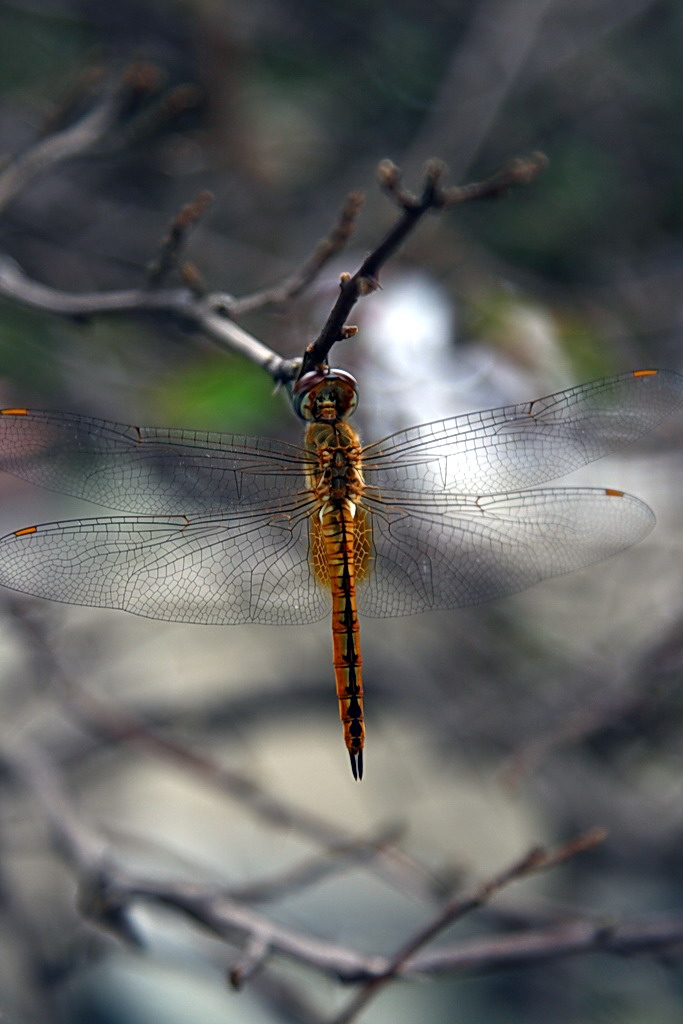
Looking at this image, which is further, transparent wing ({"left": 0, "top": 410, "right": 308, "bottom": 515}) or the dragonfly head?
transparent wing ({"left": 0, "top": 410, "right": 308, "bottom": 515})

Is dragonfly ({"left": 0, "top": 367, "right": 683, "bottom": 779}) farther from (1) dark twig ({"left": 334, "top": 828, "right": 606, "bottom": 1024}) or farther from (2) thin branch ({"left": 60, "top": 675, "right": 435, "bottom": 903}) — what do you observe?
(2) thin branch ({"left": 60, "top": 675, "right": 435, "bottom": 903})

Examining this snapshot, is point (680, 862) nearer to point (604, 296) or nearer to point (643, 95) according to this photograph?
point (604, 296)

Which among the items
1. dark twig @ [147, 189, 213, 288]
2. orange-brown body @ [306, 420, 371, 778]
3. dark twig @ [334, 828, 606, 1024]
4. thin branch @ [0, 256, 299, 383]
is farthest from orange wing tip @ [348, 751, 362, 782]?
dark twig @ [147, 189, 213, 288]

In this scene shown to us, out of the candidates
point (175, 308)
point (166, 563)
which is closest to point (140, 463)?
point (166, 563)

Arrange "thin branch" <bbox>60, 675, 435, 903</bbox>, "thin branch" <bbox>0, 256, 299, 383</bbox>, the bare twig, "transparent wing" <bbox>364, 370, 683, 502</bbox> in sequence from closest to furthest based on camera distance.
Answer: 1. "thin branch" <bbox>0, 256, 299, 383</bbox>
2. "transparent wing" <bbox>364, 370, 683, 502</bbox>
3. the bare twig
4. "thin branch" <bbox>60, 675, 435, 903</bbox>

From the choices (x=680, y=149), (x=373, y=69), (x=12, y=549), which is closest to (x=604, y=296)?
(x=680, y=149)

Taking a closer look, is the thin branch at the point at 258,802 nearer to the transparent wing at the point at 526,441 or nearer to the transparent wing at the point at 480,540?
the transparent wing at the point at 480,540
